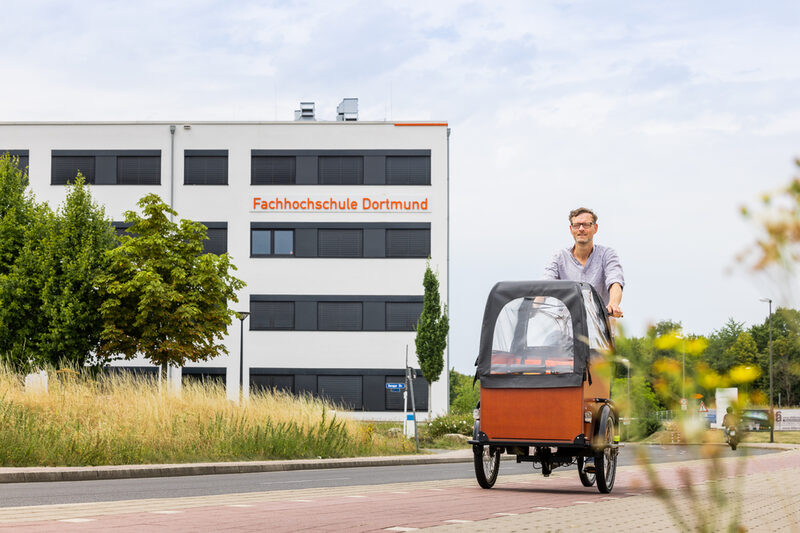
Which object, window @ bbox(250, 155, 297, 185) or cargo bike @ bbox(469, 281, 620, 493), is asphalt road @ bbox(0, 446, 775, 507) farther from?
window @ bbox(250, 155, 297, 185)

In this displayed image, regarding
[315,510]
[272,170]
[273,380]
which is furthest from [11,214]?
[315,510]

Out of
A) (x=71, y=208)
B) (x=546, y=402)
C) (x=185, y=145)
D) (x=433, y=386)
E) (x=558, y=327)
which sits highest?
(x=185, y=145)

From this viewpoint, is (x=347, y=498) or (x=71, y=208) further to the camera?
(x=71, y=208)

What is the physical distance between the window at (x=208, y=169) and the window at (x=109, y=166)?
156 centimetres

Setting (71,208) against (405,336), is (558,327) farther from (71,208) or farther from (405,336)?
(405,336)

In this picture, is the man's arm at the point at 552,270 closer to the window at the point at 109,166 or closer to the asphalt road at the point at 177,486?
the asphalt road at the point at 177,486

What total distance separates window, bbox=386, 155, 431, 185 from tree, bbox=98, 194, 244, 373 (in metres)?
16.1

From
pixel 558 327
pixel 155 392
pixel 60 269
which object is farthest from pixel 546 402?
pixel 60 269

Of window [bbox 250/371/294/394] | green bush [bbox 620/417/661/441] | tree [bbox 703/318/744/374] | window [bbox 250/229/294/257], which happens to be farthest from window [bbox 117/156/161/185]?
green bush [bbox 620/417/661/441]

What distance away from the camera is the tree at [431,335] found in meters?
43.9

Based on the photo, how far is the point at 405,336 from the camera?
162 feet

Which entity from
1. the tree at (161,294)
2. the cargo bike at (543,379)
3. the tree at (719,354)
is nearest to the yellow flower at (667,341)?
the tree at (719,354)

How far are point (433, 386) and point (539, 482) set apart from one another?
34989mm

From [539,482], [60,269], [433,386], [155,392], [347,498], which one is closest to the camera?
[347,498]
